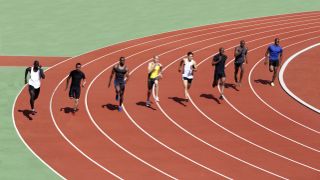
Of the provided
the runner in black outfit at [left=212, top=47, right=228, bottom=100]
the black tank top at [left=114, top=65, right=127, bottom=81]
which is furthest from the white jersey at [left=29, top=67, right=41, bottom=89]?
the runner in black outfit at [left=212, top=47, right=228, bottom=100]

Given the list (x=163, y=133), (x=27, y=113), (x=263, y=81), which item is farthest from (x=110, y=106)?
(x=263, y=81)

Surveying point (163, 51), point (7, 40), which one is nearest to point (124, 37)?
point (163, 51)

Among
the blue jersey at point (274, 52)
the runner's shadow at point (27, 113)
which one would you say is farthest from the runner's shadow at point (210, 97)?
the runner's shadow at point (27, 113)

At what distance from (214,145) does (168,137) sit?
1231mm

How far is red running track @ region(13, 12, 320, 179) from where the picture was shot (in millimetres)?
14953

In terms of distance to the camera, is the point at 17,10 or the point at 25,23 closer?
the point at 25,23

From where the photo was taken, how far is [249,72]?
76.7ft

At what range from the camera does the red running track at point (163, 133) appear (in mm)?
14953

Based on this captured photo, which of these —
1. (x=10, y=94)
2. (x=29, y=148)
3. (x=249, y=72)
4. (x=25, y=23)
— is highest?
(x=25, y=23)

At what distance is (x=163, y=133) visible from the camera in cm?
1723

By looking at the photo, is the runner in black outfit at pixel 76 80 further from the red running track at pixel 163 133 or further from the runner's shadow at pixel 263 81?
the runner's shadow at pixel 263 81

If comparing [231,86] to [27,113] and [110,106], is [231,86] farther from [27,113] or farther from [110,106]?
[27,113]

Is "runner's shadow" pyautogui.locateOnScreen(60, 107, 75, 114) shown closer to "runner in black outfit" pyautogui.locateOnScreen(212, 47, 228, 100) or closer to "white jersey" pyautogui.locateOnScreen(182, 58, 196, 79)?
"white jersey" pyautogui.locateOnScreen(182, 58, 196, 79)

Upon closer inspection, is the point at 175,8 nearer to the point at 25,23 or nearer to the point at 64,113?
the point at 25,23
